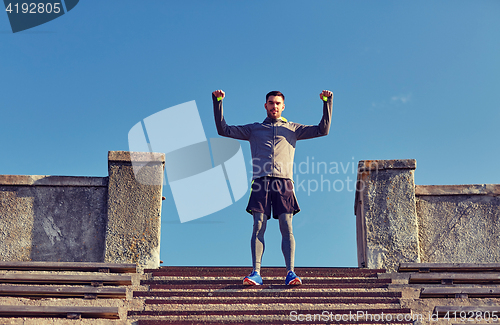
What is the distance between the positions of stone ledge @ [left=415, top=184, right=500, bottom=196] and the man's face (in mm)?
2080

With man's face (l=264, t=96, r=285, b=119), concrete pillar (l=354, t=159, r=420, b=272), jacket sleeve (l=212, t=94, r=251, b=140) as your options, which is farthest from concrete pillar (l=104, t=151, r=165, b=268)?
concrete pillar (l=354, t=159, r=420, b=272)

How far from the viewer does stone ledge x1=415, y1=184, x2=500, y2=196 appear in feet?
21.6

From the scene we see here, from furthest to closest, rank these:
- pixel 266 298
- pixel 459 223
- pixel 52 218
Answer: pixel 459 223 < pixel 52 218 < pixel 266 298

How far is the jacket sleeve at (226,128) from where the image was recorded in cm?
567

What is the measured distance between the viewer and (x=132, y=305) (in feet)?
15.6

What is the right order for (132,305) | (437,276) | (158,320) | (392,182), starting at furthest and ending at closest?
(392,182)
(437,276)
(132,305)
(158,320)

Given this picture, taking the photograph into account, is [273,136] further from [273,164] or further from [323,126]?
[323,126]

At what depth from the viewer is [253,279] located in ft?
16.8

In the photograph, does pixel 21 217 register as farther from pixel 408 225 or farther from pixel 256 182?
pixel 408 225

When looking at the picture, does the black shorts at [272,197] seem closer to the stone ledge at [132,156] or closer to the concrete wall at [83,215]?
the concrete wall at [83,215]

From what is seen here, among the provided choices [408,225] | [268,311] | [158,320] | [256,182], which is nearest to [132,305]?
[158,320]

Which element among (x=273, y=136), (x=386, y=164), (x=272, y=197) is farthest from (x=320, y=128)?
(x=386, y=164)

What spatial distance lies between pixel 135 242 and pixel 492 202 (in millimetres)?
4287

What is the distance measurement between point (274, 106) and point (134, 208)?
202 centimetres
